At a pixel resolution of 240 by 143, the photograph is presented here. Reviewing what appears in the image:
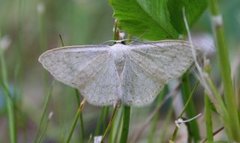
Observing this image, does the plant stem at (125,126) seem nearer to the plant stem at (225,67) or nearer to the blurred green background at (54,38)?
the plant stem at (225,67)

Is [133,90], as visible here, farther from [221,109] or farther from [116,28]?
[221,109]

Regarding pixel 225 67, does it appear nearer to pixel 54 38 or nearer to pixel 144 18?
pixel 144 18

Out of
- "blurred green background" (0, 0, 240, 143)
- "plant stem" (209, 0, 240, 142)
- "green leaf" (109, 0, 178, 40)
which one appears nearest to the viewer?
"plant stem" (209, 0, 240, 142)

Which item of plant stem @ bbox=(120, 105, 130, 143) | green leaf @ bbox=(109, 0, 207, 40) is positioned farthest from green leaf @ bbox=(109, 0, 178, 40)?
plant stem @ bbox=(120, 105, 130, 143)

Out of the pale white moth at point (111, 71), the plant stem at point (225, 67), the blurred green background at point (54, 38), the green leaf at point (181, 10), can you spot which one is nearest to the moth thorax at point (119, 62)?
the pale white moth at point (111, 71)

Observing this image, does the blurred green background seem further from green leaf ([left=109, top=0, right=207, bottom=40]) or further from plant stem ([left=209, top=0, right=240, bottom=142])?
plant stem ([left=209, top=0, right=240, bottom=142])

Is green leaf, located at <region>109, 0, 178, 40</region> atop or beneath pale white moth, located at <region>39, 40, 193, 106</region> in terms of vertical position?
atop
